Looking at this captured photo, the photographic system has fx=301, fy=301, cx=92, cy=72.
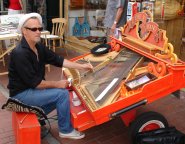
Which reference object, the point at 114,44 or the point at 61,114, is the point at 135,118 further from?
the point at 114,44

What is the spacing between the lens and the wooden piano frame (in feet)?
9.43

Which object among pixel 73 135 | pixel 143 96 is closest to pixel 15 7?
pixel 73 135

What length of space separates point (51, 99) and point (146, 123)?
109 centimetres

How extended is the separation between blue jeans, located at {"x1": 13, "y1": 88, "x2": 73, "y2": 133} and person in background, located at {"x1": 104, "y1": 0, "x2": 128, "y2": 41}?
2.54 meters

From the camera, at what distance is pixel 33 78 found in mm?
3279

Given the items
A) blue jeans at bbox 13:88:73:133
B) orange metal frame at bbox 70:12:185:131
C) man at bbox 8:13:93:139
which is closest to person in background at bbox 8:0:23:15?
man at bbox 8:13:93:139

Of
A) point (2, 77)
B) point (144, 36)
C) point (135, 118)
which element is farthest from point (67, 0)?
point (135, 118)

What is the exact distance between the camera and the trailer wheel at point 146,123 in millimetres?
3287

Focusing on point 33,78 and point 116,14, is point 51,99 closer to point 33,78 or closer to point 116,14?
point 33,78

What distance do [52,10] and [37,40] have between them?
17.0 feet

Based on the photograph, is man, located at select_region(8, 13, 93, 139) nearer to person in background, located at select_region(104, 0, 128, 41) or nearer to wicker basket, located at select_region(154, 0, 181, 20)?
person in background, located at select_region(104, 0, 128, 41)

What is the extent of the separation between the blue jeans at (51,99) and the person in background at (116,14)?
2543 mm

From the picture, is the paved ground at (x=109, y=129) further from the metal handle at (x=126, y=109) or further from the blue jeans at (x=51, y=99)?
the metal handle at (x=126, y=109)

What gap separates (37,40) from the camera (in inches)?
132
